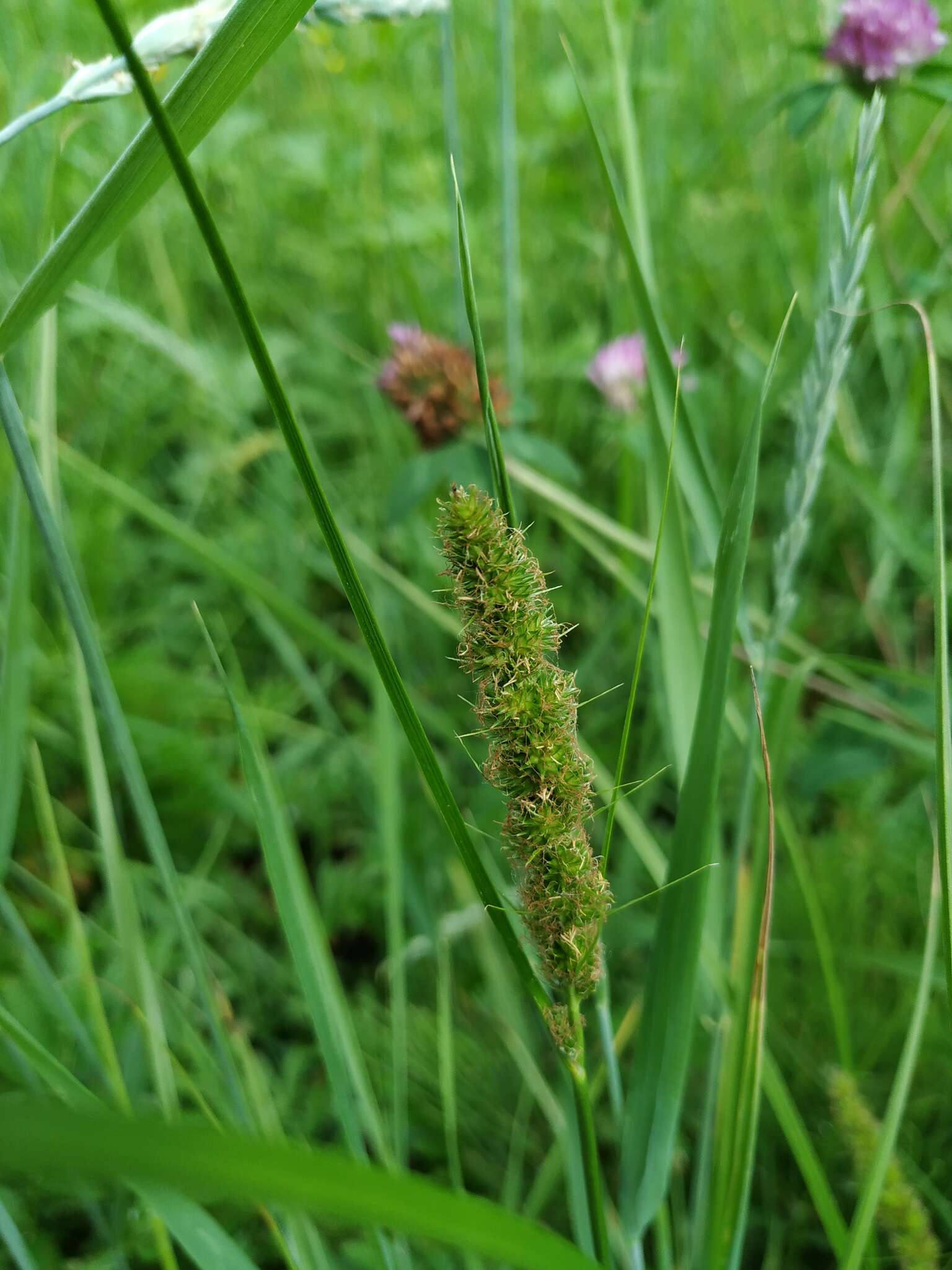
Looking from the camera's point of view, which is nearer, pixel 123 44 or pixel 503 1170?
pixel 123 44

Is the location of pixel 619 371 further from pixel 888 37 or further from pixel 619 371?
pixel 888 37

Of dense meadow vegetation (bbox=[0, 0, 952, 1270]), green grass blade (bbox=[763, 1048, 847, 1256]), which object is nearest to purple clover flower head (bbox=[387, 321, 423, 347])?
dense meadow vegetation (bbox=[0, 0, 952, 1270])

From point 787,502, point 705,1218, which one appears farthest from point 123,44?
point 705,1218

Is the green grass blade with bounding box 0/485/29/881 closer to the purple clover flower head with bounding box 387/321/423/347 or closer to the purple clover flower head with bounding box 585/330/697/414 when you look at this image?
the purple clover flower head with bounding box 387/321/423/347

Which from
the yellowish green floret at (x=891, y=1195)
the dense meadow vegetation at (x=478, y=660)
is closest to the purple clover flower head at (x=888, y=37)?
the dense meadow vegetation at (x=478, y=660)

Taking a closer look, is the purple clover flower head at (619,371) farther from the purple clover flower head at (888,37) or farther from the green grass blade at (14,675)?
the green grass blade at (14,675)

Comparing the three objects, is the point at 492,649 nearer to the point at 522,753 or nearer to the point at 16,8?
the point at 522,753
